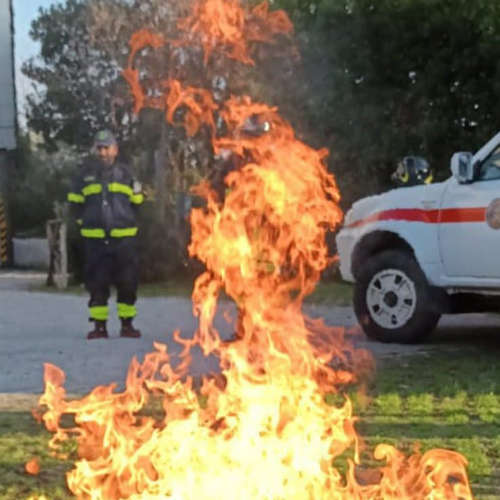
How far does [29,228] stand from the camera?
120 ft

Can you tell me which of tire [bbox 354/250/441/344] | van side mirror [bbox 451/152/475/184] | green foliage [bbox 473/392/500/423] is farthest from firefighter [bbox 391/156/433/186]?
green foliage [bbox 473/392/500/423]

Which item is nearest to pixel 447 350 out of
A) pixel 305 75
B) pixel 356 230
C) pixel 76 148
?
pixel 356 230

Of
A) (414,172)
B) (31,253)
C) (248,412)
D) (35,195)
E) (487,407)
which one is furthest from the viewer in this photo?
(35,195)

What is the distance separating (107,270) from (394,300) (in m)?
2.70

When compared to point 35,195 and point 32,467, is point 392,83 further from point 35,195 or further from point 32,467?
point 35,195

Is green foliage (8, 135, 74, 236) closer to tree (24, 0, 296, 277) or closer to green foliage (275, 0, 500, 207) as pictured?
tree (24, 0, 296, 277)

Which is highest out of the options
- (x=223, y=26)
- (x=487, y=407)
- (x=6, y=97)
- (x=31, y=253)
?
(x=6, y=97)

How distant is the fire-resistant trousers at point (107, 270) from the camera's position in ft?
35.0

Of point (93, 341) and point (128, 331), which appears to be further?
point (128, 331)

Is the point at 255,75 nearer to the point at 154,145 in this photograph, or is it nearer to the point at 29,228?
the point at 154,145

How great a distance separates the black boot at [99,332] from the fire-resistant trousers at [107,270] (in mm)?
60

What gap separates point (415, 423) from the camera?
644cm

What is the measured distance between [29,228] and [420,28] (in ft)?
67.7

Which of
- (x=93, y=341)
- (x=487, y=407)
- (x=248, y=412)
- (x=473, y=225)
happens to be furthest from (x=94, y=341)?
(x=248, y=412)
